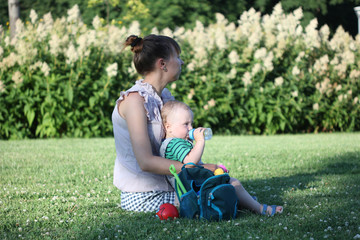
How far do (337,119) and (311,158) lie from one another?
3.64 metres

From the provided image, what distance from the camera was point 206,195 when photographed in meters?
2.94

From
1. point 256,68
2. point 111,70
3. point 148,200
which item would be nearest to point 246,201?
point 148,200

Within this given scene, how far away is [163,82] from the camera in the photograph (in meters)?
3.36

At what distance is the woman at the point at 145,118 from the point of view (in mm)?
3123

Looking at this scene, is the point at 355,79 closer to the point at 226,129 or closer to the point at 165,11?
the point at 226,129

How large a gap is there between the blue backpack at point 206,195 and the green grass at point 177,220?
0.30ft

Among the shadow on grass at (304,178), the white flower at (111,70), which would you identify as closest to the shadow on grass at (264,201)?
the shadow on grass at (304,178)

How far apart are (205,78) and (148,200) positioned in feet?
18.0

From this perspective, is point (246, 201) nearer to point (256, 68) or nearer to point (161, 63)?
point (161, 63)

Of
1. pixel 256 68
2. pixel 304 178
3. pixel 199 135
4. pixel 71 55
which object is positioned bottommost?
pixel 304 178

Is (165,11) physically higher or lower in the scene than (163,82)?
higher

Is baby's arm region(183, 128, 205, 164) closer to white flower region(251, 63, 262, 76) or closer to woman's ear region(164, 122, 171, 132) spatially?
woman's ear region(164, 122, 171, 132)

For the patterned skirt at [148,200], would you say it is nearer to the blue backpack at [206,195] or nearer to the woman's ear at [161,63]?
the blue backpack at [206,195]

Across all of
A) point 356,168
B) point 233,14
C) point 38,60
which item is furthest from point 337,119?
point 233,14
